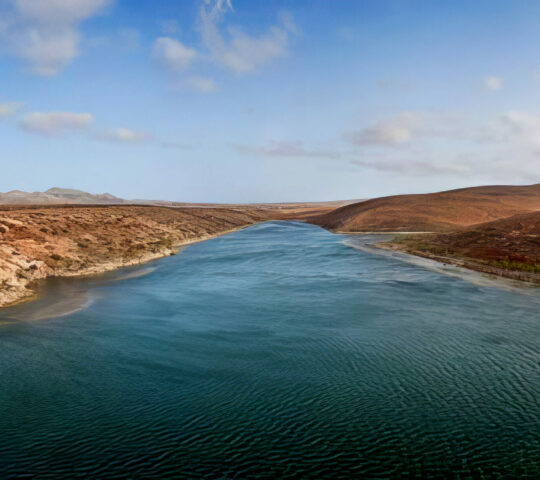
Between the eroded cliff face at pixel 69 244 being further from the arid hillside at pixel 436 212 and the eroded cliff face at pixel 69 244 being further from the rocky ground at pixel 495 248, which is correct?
the arid hillside at pixel 436 212

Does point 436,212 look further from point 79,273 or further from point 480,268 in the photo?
point 79,273

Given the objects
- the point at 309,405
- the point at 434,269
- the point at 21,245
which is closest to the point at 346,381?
the point at 309,405

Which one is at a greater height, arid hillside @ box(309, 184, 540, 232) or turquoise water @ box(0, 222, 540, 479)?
arid hillside @ box(309, 184, 540, 232)

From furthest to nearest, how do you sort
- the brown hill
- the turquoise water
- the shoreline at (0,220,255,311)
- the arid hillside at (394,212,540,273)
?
the brown hill < the arid hillside at (394,212,540,273) < the shoreline at (0,220,255,311) < the turquoise water

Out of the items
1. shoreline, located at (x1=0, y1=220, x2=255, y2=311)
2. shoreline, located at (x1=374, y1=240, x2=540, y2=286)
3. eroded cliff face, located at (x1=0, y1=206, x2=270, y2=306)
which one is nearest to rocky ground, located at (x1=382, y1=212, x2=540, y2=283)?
shoreline, located at (x1=374, y1=240, x2=540, y2=286)

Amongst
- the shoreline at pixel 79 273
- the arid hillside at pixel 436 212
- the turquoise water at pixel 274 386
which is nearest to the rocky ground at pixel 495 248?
the turquoise water at pixel 274 386

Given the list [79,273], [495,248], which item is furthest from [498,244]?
[79,273]

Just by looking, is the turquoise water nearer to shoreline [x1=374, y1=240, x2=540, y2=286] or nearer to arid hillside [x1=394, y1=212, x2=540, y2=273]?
shoreline [x1=374, y1=240, x2=540, y2=286]
